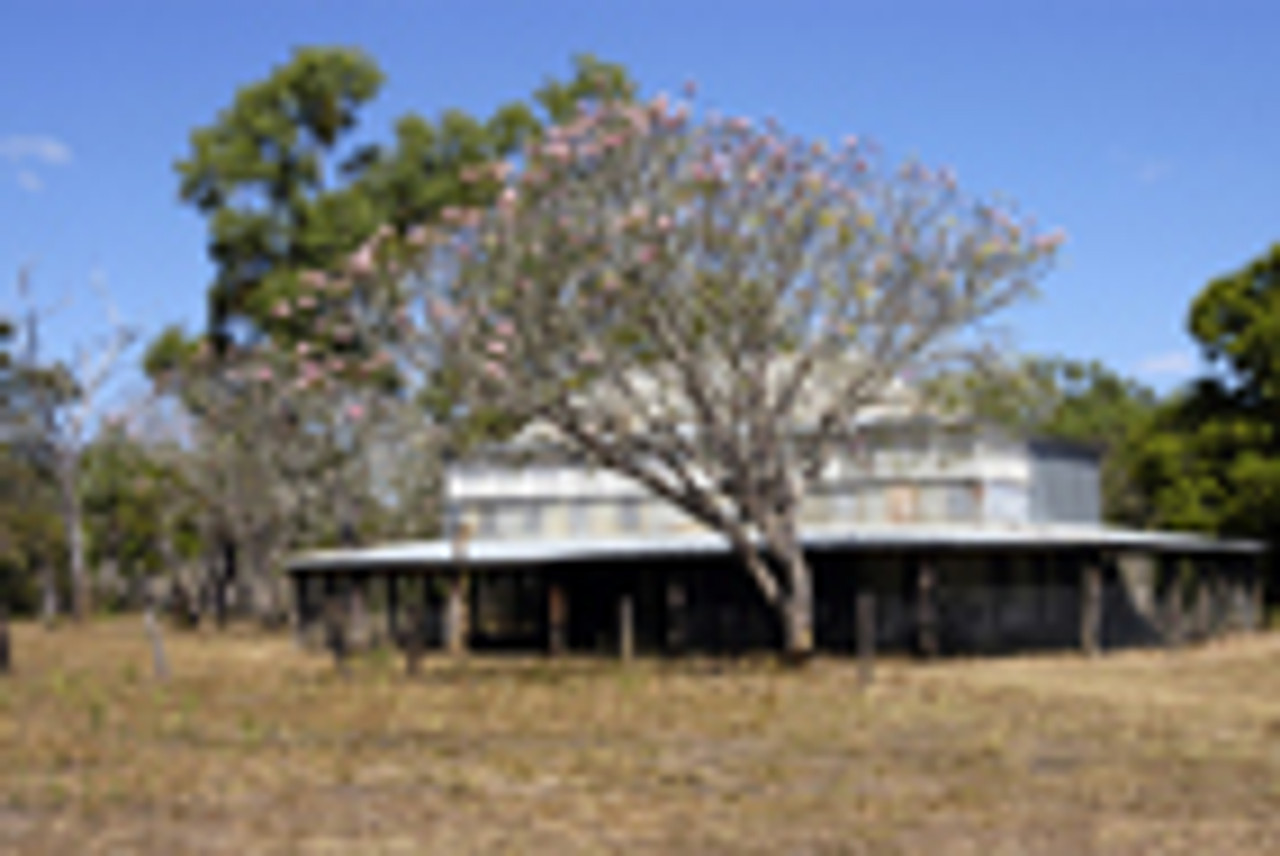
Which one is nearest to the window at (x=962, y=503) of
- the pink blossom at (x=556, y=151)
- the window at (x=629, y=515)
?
the window at (x=629, y=515)

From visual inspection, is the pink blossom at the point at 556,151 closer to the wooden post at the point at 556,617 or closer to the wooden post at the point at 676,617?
the wooden post at the point at 676,617

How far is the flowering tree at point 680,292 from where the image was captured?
3164 cm

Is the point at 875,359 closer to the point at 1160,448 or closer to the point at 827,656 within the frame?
the point at 827,656

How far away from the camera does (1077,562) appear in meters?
45.2

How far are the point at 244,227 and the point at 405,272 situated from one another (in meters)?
29.7

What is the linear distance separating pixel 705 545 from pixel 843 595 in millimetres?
3429

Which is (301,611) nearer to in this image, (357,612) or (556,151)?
→ (357,612)

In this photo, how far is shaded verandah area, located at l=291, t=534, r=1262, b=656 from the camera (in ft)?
133

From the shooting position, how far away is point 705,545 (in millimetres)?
43094

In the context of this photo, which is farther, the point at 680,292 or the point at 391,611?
the point at 391,611

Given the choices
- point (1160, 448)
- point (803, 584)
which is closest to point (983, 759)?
point (803, 584)

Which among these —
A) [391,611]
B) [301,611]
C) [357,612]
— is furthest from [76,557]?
[357,612]

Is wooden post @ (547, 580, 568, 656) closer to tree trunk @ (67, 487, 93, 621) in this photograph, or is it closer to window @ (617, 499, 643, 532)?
window @ (617, 499, 643, 532)

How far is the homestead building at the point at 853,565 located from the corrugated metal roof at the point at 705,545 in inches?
3.2
